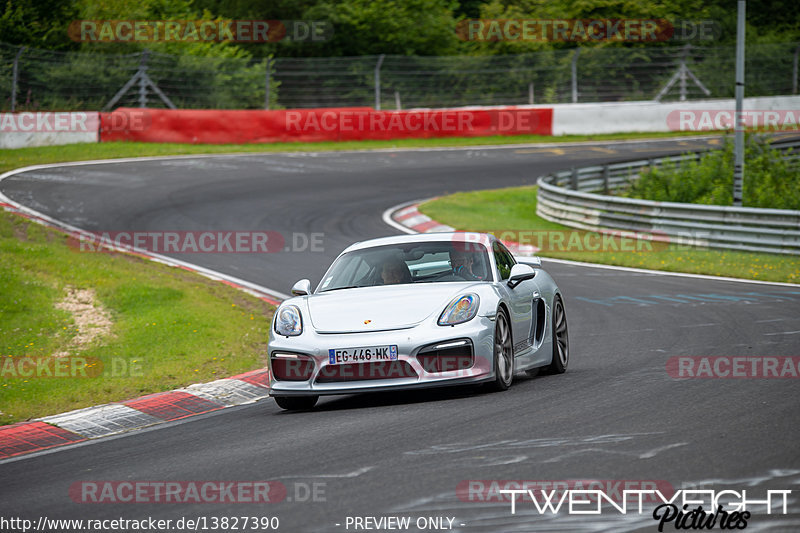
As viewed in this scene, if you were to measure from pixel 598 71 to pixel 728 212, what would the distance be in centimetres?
1934

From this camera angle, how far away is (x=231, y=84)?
111 ft

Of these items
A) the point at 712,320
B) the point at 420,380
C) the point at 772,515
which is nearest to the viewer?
the point at 772,515

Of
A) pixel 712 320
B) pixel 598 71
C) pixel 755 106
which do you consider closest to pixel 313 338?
pixel 712 320

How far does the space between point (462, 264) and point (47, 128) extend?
A: 22.8 m

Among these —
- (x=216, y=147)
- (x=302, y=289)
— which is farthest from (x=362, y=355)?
(x=216, y=147)

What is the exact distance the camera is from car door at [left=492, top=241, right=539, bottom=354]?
27.6ft

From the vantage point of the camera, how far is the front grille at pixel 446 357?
293 inches

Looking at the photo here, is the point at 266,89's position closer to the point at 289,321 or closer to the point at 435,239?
the point at 435,239

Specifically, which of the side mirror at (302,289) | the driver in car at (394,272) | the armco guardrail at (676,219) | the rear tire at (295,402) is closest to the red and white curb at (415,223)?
the armco guardrail at (676,219)

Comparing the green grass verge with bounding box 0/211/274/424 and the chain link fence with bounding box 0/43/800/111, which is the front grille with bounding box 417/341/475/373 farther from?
the chain link fence with bounding box 0/43/800/111

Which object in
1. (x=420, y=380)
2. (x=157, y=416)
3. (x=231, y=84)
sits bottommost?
(x=157, y=416)

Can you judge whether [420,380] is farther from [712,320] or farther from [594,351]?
[712,320]

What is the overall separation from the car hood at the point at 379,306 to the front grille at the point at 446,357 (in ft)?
0.84

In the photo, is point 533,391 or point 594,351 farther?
point 594,351
